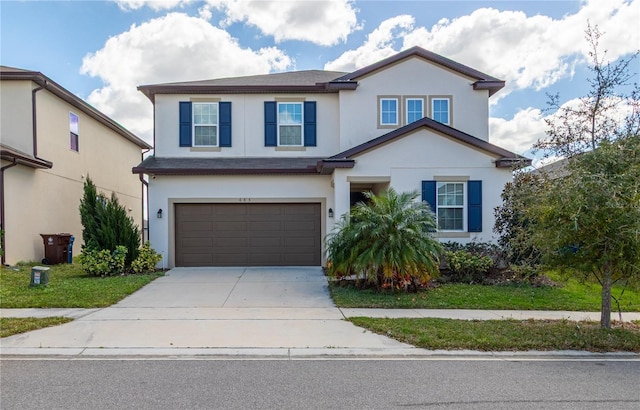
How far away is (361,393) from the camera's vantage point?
14.9ft

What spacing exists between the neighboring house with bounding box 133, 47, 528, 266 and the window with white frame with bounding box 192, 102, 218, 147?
4cm

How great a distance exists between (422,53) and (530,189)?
8450mm

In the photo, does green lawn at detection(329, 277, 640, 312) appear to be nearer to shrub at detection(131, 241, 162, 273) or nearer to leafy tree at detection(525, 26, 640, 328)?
leafy tree at detection(525, 26, 640, 328)

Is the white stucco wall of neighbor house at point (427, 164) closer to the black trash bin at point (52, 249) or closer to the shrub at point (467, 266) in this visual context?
the shrub at point (467, 266)

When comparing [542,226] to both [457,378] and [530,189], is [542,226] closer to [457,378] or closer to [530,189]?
[530,189]

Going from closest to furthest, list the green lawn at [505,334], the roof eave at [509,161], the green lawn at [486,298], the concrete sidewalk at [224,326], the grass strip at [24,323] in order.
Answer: the concrete sidewalk at [224,326] → the green lawn at [505,334] → the grass strip at [24,323] → the green lawn at [486,298] → the roof eave at [509,161]

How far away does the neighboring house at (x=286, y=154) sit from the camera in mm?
12852

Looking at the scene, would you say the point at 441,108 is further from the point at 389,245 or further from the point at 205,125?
the point at 205,125

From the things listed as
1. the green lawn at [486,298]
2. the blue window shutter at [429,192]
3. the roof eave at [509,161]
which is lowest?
the green lawn at [486,298]

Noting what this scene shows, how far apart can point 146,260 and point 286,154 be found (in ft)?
19.3

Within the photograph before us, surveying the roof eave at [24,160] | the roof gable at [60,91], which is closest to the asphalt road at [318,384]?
the roof eave at [24,160]

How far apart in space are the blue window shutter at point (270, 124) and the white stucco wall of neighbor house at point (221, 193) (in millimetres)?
1530

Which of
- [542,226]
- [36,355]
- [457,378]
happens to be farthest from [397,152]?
[36,355]

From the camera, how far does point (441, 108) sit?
47.9 ft
